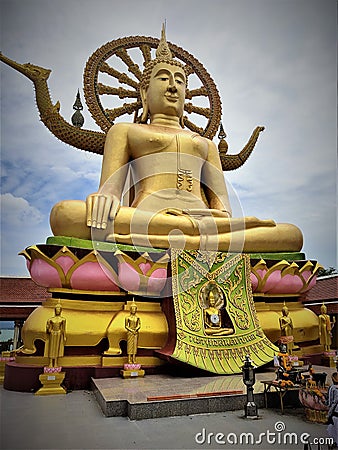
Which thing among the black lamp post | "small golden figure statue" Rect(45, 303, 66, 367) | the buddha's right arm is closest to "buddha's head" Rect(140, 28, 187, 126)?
the buddha's right arm

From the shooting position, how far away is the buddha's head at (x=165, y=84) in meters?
7.29

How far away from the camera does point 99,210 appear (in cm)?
549

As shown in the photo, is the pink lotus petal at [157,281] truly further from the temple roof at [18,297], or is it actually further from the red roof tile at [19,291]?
the red roof tile at [19,291]

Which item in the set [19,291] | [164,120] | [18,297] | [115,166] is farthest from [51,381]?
[164,120]

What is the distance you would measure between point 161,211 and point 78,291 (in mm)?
1982

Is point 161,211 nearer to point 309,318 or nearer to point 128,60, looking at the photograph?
point 309,318

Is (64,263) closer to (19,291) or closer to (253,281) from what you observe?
(253,281)

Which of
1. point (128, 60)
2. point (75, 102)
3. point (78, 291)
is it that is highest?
point (128, 60)

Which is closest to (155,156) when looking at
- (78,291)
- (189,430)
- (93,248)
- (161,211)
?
(161,211)

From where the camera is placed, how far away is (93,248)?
5262mm

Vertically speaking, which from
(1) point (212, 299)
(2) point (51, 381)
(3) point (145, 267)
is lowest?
(2) point (51, 381)

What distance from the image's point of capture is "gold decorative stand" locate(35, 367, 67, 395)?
4102 mm

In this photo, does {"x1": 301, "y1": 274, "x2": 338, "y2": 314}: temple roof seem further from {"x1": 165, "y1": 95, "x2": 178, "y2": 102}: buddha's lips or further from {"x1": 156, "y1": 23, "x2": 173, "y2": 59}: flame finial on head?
{"x1": 156, "y1": 23, "x2": 173, "y2": 59}: flame finial on head

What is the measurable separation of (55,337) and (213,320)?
1.87m
